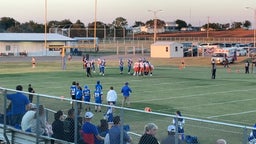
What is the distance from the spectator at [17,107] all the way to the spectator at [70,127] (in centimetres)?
185

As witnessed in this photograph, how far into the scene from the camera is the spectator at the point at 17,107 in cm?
1344

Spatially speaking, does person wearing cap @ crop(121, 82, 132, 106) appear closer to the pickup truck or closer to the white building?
the pickup truck

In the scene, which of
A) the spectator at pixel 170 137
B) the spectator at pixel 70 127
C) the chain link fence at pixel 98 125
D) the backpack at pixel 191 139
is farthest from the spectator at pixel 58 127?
the spectator at pixel 170 137

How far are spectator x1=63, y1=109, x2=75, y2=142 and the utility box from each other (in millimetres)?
61614

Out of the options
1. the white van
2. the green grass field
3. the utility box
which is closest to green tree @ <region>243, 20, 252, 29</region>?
the utility box

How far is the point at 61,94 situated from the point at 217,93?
8.88m

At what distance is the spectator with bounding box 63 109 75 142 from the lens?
1175cm

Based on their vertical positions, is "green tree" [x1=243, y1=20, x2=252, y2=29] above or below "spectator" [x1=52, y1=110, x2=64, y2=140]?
above

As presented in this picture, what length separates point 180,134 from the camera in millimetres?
9867

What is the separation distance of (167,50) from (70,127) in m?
62.0

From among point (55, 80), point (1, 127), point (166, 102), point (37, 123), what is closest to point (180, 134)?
point (37, 123)

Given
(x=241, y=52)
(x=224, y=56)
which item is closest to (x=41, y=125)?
(x=224, y=56)

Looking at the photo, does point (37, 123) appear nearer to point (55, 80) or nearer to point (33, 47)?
point (55, 80)

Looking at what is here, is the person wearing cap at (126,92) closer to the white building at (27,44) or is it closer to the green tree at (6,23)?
the white building at (27,44)
